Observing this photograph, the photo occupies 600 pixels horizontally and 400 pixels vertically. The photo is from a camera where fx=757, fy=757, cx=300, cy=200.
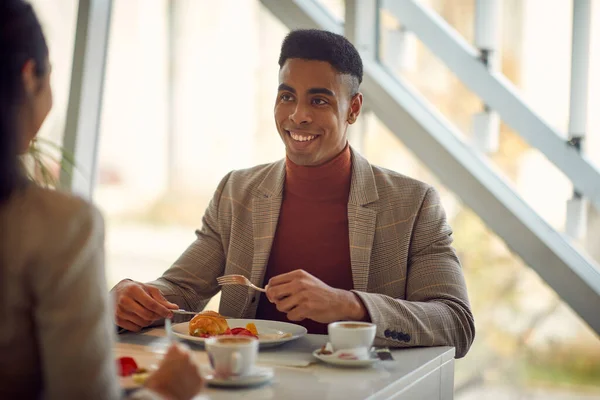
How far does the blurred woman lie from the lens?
0.93 meters

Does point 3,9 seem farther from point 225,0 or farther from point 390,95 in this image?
point 225,0

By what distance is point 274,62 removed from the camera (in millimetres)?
3289

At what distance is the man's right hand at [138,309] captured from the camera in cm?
184

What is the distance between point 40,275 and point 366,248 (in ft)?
4.15

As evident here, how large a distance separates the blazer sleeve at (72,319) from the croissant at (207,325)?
0.74 m

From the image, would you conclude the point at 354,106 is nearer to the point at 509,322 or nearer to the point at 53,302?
the point at 509,322

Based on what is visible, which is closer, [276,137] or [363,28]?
[363,28]

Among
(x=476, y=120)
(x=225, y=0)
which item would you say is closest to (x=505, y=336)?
(x=476, y=120)

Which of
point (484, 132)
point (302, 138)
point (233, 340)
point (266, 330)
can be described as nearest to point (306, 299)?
point (266, 330)

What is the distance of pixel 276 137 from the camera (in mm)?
3395

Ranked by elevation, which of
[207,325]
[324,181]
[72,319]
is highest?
[324,181]

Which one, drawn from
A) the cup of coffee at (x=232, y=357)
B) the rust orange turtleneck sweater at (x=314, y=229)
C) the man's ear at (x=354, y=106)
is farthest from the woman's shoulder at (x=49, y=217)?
the man's ear at (x=354, y=106)

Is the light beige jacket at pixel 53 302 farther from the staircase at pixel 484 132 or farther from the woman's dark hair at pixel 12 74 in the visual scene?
the staircase at pixel 484 132

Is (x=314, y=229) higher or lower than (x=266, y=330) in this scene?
higher
